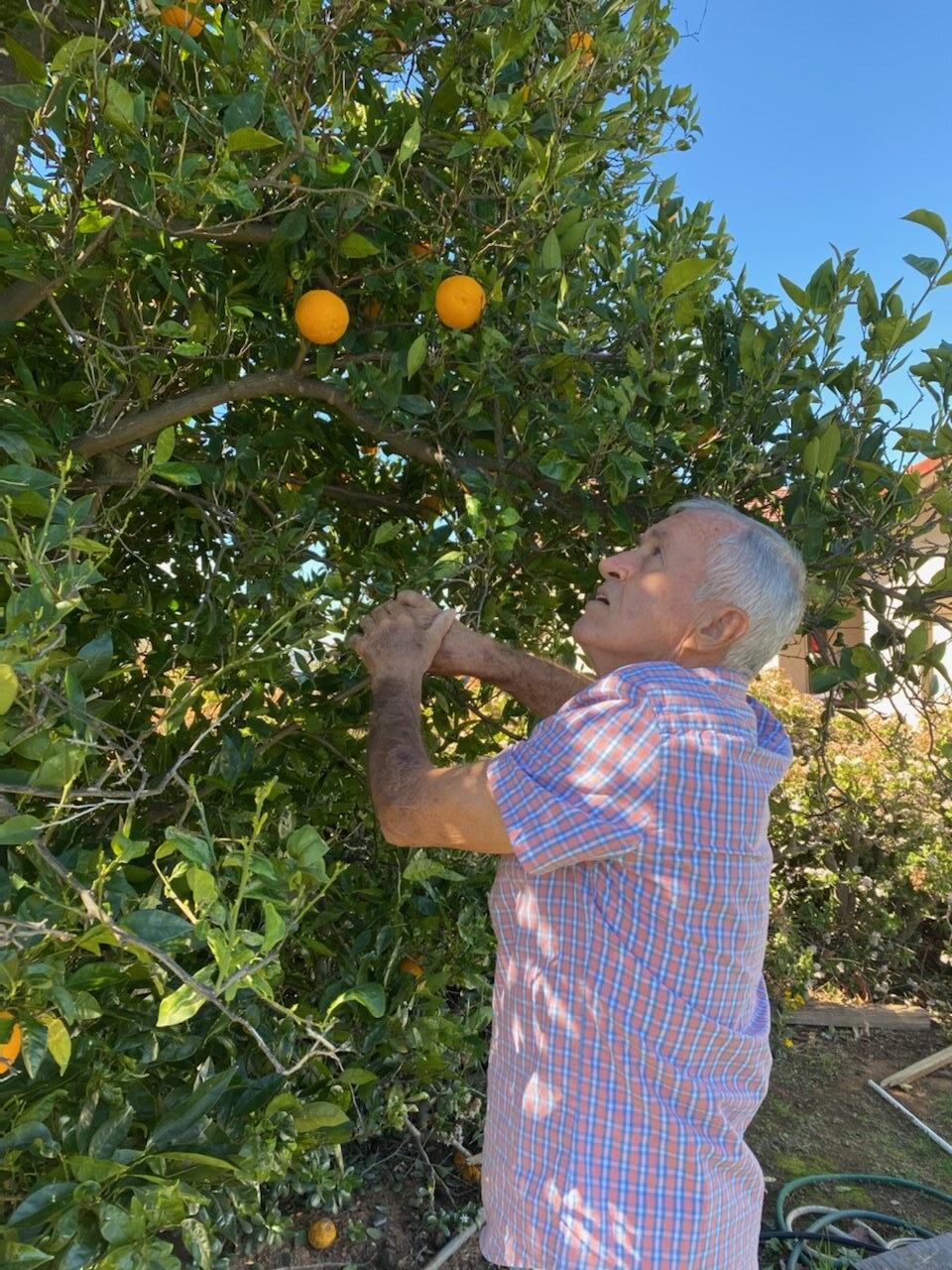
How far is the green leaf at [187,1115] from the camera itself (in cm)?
138

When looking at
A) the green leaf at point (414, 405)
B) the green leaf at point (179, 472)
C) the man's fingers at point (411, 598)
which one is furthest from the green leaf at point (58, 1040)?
the green leaf at point (414, 405)

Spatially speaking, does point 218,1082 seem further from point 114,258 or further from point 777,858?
point 777,858

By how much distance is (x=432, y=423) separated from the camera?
1823mm

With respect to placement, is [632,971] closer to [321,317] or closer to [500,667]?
[500,667]

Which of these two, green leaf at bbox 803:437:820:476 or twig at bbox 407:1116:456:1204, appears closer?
green leaf at bbox 803:437:820:476

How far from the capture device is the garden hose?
2787mm

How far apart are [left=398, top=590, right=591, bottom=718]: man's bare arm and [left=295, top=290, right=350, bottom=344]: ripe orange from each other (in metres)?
0.44

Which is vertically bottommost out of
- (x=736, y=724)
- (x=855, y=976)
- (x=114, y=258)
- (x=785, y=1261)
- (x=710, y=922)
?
(x=785, y=1261)

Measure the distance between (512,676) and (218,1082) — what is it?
877mm

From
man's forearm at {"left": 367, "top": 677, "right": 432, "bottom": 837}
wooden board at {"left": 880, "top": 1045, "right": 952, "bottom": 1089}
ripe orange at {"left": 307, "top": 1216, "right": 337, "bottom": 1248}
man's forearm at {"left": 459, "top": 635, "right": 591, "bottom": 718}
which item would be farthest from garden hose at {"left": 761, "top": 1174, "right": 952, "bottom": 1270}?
man's forearm at {"left": 367, "top": 677, "right": 432, "bottom": 837}

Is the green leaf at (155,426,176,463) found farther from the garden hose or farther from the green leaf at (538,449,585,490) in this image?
the garden hose

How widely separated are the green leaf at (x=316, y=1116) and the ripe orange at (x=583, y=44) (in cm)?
190

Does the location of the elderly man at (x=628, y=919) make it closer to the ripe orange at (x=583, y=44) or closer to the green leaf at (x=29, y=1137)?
the green leaf at (x=29, y=1137)

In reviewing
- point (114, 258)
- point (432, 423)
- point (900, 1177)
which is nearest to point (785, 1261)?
point (900, 1177)
